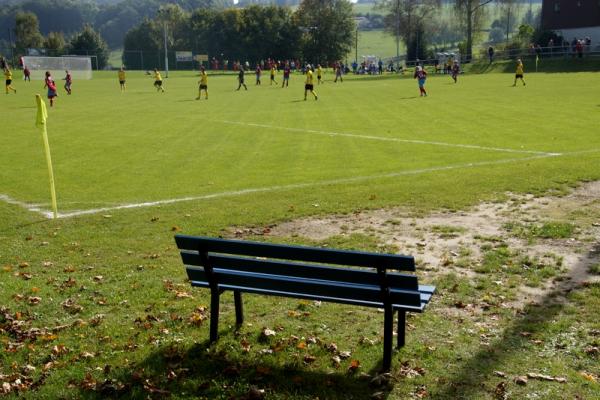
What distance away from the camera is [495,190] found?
463 inches

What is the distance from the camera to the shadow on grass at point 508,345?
15.8ft

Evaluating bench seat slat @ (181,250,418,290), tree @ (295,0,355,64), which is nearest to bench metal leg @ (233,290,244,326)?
bench seat slat @ (181,250,418,290)

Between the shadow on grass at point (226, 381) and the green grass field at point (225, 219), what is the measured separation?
2 cm

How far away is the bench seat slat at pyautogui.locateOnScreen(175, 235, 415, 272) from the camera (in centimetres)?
480

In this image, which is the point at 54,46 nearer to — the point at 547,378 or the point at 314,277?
the point at 314,277

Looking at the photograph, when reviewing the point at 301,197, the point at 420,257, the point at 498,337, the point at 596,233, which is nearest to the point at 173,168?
the point at 301,197

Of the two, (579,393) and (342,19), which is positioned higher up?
(342,19)

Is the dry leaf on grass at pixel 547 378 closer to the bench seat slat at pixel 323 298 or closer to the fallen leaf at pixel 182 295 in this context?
the bench seat slat at pixel 323 298

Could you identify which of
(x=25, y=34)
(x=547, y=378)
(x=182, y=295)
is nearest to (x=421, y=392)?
(x=547, y=378)

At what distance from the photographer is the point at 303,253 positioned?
5102 mm

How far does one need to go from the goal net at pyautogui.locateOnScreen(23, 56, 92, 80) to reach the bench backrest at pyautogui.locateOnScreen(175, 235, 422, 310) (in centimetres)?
7174

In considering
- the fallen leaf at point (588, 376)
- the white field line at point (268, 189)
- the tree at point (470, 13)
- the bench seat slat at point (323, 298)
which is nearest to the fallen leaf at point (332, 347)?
the bench seat slat at point (323, 298)

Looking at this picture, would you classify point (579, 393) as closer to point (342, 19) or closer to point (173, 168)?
point (173, 168)

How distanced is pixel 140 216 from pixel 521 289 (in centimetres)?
636
